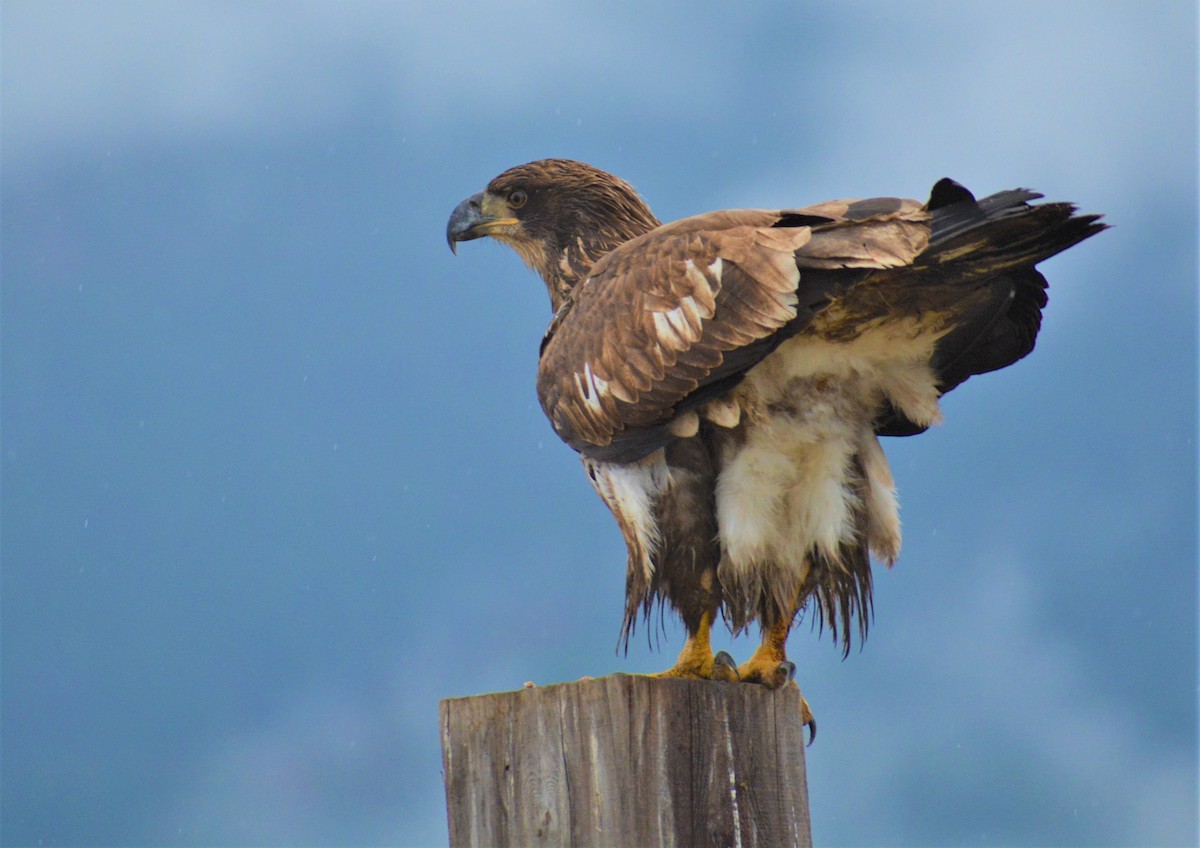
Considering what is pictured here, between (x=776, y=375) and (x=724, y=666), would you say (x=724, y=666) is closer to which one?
(x=724, y=666)

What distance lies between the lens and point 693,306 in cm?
381

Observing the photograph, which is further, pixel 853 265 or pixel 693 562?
pixel 693 562

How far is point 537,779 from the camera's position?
3.20 m

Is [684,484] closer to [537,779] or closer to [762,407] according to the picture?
[762,407]

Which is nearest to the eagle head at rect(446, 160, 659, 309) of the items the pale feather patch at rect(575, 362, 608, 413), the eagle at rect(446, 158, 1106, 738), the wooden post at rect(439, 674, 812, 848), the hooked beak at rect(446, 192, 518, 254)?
the hooked beak at rect(446, 192, 518, 254)

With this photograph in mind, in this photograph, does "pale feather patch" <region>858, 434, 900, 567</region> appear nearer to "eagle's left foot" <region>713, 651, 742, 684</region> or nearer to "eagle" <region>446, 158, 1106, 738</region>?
"eagle" <region>446, 158, 1106, 738</region>

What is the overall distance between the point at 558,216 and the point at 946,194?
2.30m

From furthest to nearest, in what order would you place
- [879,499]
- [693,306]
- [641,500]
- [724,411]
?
[879,499] < [641,500] < [724,411] < [693,306]

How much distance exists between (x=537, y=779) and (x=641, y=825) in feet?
0.95

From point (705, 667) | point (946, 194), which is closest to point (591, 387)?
point (705, 667)

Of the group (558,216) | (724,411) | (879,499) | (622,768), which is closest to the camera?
(622,768)

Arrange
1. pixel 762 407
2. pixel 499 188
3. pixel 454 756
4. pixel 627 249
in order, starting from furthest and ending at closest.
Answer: pixel 499 188
pixel 627 249
pixel 762 407
pixel 454 756

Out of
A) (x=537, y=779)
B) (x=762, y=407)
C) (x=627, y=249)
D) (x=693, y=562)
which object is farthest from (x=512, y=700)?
(x=627, y=249)

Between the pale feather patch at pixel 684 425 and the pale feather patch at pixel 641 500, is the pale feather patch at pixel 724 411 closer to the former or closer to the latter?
the pale feather patch at pixel 684 425
